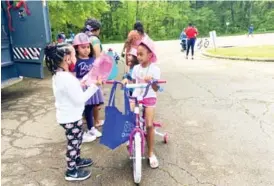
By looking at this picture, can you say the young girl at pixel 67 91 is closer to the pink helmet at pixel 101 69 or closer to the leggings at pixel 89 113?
the pink helmet at pixel 101 69

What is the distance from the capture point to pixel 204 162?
3.71m

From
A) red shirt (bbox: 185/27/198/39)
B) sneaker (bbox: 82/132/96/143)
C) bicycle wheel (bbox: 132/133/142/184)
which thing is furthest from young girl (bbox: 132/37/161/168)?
red shirt (bbox: 185/27/198/39)

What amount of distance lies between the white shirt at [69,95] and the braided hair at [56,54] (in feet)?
0.28

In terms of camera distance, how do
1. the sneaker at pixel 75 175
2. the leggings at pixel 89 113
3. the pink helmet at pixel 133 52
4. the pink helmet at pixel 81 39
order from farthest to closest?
the leggings at pixel 89 113, the pink helmet at pixel 133 52, the pink helmet at pixel 81 39, the sneaker at pixel 75 175

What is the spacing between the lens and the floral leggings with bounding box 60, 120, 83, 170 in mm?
3223

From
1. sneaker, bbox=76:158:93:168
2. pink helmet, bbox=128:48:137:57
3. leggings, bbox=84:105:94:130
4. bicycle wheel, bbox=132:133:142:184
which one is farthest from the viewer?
leggings, bbox=84:105:94:130

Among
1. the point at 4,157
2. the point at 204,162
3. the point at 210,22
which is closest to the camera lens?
the point at 204,162

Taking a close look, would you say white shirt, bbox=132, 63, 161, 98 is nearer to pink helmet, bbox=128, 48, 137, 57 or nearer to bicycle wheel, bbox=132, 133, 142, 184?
bicycle wheel, bbox=132, 133, 142, 184

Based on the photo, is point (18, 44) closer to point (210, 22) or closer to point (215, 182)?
point (215, 182)

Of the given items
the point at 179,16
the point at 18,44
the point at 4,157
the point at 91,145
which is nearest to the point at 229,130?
the point at 91,145

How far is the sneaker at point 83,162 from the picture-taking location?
3644mm

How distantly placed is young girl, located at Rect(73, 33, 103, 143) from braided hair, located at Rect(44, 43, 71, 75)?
2.60ft

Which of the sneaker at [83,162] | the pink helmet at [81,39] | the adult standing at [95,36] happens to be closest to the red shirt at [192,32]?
the adult standing at [95,36]

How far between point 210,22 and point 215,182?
53.1m
